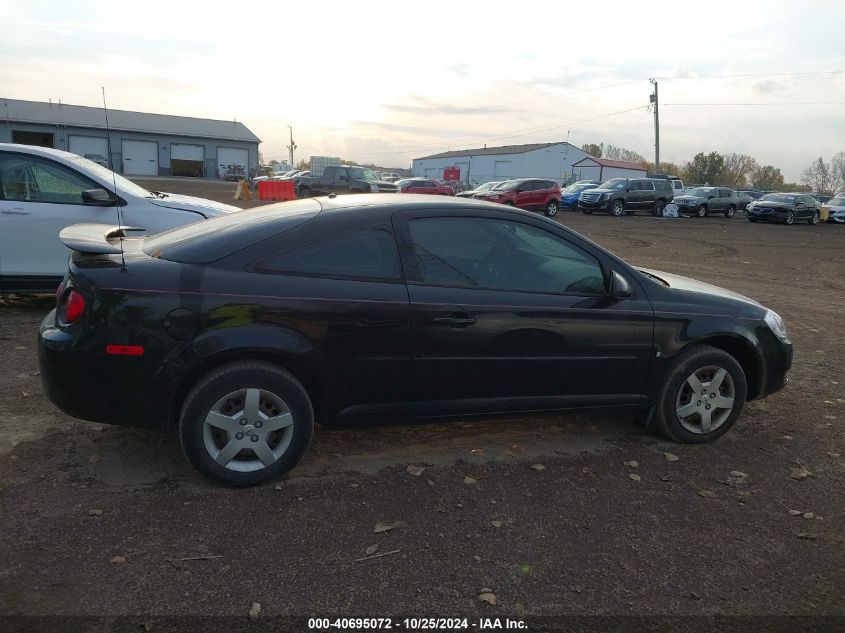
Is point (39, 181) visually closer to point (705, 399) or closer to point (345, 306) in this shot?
point (345, 306)

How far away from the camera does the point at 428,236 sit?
3.98m

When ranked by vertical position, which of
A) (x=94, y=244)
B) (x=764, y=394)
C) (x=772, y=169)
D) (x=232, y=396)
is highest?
(x=772, y=169)

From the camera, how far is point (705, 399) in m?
4.48

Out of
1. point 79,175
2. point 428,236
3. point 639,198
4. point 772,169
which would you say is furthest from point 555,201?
point 772,169

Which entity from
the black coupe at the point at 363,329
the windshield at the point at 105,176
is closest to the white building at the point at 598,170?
the windshield at the point at 105,176

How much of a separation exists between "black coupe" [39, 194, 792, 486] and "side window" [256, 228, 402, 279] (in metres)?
0.01

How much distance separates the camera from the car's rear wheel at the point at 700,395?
441 centimetres

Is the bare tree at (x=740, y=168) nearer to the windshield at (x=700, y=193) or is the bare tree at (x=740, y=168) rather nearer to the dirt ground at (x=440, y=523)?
the windshield at (x=700, y=193)

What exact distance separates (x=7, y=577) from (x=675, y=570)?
9.67 feet

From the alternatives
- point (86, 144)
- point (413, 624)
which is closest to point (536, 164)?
point (86, 144)

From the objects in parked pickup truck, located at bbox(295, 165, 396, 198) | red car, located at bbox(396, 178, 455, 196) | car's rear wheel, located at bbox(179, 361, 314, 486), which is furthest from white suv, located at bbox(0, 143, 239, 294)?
red car, located at bbox(396, 178, 455, 196)

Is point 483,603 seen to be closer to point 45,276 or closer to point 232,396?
point 232,396

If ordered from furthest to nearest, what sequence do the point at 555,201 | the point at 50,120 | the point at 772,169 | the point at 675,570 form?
the point at 772,169 → the point at 50,120 → the point at 555,201 → the point at 675,570

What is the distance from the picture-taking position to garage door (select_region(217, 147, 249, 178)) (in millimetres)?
62219
